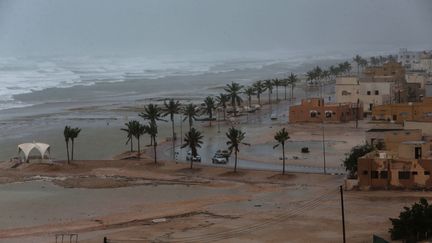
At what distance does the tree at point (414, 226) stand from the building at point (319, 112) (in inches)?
1194

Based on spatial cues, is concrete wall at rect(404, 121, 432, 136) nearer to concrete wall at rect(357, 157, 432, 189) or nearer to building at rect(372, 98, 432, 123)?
building at rect(372, 98, 432, 123)

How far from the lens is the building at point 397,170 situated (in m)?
26.6

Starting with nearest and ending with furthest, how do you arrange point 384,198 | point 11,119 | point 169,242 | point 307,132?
point 169,242
point 384,198
point 307,132
point 11,119

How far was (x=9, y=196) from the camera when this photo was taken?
28469mm

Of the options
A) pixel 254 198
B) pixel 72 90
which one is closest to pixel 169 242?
pixel 254 198

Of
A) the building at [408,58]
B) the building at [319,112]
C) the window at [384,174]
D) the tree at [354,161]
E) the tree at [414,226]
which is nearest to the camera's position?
the tree at [414,226]

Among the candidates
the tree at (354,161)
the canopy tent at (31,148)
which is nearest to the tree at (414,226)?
the tree at (354,161)

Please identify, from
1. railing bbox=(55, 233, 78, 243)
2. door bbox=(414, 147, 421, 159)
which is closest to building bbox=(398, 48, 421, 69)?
door bbox=(414, 147, 421, 159)

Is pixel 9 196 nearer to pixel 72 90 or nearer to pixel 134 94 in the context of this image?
pixel 134 94

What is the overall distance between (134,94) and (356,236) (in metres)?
59.5

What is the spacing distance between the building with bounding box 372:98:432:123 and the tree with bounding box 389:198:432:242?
24.8 m

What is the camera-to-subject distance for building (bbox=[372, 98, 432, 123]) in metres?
43.9

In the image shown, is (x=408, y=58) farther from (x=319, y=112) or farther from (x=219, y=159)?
(x=219, y=159)

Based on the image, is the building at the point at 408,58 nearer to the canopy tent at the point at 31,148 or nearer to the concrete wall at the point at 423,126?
the concrete wall at the point at 423,126
